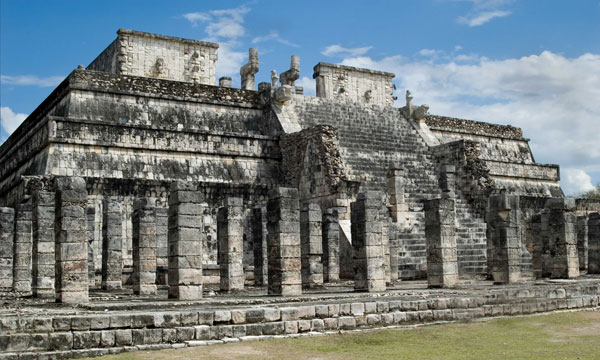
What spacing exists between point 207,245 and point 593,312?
1109cm

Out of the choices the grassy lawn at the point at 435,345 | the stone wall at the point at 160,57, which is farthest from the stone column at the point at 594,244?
the stone wall at the point at 160,57

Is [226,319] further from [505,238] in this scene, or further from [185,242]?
[505,238]

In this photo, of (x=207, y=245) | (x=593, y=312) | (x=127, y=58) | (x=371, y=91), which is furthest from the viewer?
(x=371, y=91)

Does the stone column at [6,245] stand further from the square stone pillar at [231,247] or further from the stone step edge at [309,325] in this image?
the stone step edge at [309,325]

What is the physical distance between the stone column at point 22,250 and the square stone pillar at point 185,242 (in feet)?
17.8

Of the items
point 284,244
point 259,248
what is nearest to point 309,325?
point 284,244

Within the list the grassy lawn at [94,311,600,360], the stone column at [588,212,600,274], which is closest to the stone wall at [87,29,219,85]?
the stone column at [588,212,600,274]

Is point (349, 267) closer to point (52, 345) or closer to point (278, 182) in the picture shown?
point (278, 182)

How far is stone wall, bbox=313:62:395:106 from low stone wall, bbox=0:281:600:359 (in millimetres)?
22445

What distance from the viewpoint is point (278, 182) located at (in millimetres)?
24594

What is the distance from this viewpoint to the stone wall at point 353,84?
36125mm

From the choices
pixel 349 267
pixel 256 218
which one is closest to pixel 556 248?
pixel 349 267

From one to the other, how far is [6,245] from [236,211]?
5.98 m

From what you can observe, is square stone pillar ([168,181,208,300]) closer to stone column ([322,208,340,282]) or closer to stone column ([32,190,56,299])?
stone column ([32,190,56,299])
